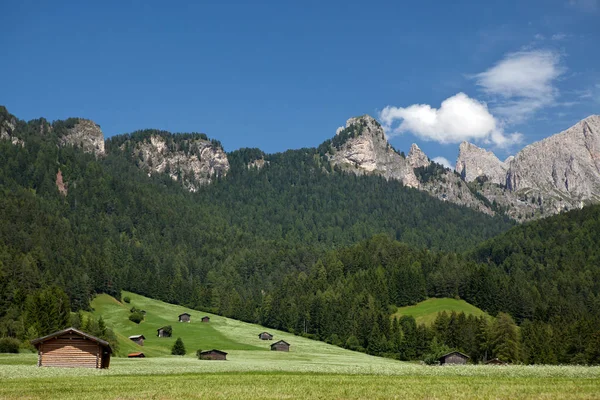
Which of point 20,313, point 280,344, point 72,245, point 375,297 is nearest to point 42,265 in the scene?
point 72,245

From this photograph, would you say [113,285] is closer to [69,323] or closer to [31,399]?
[69,323]

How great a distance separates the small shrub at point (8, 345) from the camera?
80.2 metres

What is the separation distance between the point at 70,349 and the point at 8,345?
25.2 metres

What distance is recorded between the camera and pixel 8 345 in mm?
80812

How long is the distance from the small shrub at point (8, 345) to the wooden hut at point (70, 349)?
2275 centimetres

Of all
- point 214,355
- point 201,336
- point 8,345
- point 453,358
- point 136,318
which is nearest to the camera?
point 8,345

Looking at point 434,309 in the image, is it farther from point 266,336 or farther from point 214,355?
point 214,355

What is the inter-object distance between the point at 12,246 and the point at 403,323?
111m

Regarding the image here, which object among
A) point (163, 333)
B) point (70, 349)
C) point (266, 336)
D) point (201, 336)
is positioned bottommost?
point (201, 336)

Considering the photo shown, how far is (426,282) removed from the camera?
196 m

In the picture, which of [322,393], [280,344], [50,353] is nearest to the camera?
[322,393]

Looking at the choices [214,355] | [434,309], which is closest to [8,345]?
[214,355]

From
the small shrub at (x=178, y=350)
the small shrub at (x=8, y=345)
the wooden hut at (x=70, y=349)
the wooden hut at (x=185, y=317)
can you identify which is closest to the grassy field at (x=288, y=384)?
the wooden hut at (x=70, y=349)

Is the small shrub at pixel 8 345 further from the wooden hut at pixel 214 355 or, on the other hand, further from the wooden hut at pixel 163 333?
the wooden hut at pixel 163 333
